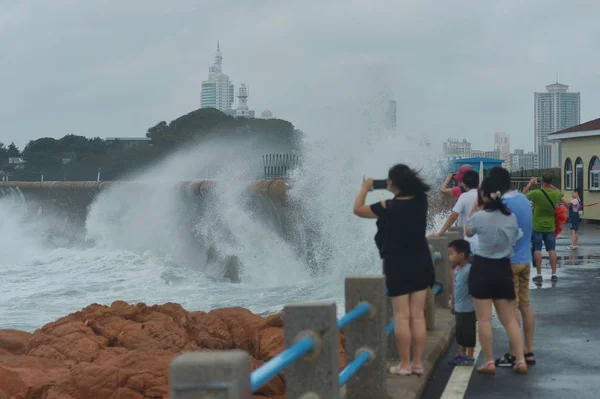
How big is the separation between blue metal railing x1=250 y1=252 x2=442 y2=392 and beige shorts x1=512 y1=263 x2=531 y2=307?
135 cm

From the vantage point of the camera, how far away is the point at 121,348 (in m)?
10.3

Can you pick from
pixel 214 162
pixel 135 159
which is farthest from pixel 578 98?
pixel 214 162

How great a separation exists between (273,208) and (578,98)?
433 ft

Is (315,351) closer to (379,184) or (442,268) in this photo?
(379,184)

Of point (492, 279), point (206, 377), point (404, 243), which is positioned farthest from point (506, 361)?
point (206, 377)

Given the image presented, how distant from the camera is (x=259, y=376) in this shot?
3.36m

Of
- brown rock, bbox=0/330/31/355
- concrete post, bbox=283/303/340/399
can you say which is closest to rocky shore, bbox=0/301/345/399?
brown rock, bbox=0/330/31/355

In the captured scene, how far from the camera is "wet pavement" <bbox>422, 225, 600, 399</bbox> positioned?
6.99 metres

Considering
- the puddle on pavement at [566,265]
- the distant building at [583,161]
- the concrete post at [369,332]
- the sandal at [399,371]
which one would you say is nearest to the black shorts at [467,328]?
the sandal at [399,371]

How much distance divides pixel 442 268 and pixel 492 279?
273 cm

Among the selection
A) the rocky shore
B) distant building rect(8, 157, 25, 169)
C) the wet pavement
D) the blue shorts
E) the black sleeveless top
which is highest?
distant building rect(8, 157, 25, 169)

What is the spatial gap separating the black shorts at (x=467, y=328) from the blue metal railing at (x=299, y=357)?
85 centimetres

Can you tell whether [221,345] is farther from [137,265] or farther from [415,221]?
[137,265]

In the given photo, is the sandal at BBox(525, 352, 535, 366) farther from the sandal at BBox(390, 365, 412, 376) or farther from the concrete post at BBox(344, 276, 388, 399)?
the concrete post at BBox(344, 276, 388, 399)
